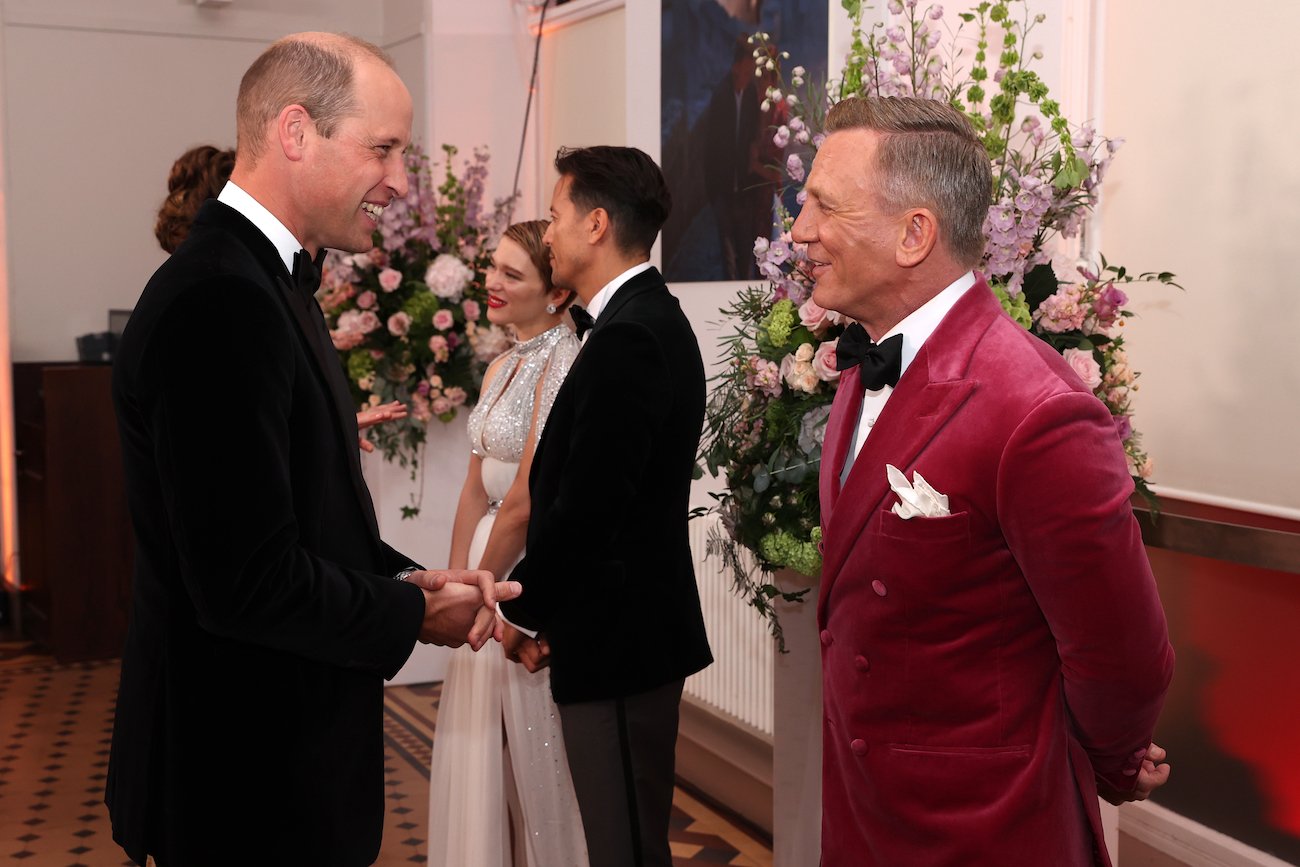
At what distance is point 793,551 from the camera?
2512 mm

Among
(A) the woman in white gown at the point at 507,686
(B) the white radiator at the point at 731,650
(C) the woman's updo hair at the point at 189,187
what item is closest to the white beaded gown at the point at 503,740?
(A) the woman in white gown at the point at 507,686

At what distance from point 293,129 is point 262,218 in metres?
0.14

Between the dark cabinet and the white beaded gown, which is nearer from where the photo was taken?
the white beaded gown

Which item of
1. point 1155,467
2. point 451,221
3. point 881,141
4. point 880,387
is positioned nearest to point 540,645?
point 880,387

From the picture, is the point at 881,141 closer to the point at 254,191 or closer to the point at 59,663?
the point at 254,191

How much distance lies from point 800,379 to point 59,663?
523cm

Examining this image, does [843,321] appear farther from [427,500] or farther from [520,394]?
[427,500]

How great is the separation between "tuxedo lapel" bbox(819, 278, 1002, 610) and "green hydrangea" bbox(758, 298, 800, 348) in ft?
2.65

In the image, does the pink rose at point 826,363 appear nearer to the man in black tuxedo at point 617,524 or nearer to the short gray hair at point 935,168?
the man in black tuxedo at point 617,524

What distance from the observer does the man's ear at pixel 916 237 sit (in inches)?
66.8

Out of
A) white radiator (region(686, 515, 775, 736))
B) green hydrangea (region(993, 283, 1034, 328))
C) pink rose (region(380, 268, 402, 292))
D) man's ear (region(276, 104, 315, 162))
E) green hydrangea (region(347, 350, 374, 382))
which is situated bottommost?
white radiator (region(686, 515, 775, 736))

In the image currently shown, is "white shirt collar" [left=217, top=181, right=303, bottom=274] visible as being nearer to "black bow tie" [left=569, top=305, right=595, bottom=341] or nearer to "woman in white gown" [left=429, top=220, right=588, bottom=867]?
"black bow tie" [left=569, top=305, right=595, bottom=341]

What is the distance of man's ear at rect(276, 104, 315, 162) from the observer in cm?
188

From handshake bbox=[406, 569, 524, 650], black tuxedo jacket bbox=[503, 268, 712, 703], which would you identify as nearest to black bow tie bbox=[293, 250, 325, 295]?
handshake bbox=[406, 569, 524, 650]
